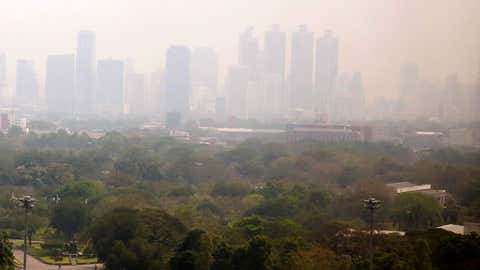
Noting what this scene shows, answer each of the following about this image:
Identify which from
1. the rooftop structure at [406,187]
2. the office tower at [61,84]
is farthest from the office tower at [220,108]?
the rooftop structure at [406,187]

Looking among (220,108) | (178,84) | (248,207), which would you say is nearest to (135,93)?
(178,84)

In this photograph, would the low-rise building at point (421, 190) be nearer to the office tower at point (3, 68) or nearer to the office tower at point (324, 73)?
the office tower at point (324, 73)

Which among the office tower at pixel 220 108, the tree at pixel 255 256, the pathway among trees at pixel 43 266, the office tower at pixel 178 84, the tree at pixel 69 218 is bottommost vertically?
the pathway among trees at pixel 43 266

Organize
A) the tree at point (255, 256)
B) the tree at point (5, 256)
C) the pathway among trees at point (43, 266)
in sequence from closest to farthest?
the tree at point (5, 256) < the tree at point (255, 256) < the pathway among trees at point (43, 266)

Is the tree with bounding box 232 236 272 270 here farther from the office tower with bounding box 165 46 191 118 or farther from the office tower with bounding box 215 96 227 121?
the office tower with bounding box 165 46 191 118

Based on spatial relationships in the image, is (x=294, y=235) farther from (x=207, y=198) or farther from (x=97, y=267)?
(x=207, y=198)

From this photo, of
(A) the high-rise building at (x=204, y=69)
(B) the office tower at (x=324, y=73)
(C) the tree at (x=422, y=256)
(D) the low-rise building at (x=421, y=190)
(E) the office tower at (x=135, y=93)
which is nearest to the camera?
(C) the tree at (x=422, y=256)

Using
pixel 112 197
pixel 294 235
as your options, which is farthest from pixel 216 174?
pixel 294 235
